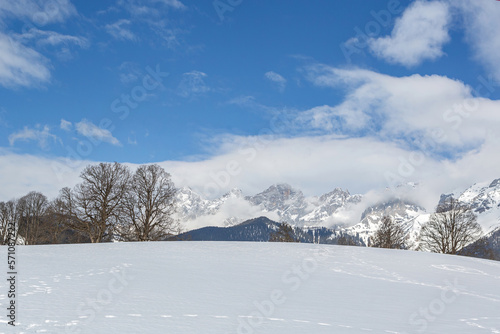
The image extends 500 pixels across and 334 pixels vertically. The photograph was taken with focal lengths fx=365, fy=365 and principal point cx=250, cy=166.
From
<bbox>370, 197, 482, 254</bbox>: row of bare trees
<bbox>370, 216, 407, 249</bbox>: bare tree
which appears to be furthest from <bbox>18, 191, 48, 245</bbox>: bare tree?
<bbox>370, 197, 482, 254</bbox>: row of bare trees

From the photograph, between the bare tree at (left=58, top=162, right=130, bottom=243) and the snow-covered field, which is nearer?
the snow-covered field

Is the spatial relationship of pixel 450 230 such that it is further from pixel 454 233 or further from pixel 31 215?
pixel 31 215

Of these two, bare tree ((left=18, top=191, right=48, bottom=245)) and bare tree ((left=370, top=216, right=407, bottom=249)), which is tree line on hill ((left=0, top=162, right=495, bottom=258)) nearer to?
bare tree ((left=18, top=191, right=48, bottom=245))

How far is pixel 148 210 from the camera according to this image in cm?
3597

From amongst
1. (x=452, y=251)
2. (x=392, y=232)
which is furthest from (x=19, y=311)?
(x=392, y=232)

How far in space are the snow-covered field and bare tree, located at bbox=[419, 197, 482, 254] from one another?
1116 inches

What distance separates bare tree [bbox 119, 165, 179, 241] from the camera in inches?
1401

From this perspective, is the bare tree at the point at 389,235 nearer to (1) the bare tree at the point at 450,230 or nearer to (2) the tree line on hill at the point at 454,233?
(2) the tree line on hill at the point at 454,233

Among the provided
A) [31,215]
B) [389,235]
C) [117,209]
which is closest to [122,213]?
[117,209]

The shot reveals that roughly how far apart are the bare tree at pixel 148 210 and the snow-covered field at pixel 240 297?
16914 mm

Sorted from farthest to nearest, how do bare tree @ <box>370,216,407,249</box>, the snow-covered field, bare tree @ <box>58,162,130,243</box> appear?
bare tree @ <box>370,216,407,249</box> < bare tree @ <box>58,162,130,243</box> < the snow-covered field

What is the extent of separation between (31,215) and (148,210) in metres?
22.3

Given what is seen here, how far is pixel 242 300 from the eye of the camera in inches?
413

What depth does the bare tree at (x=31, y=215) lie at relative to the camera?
46219mm
